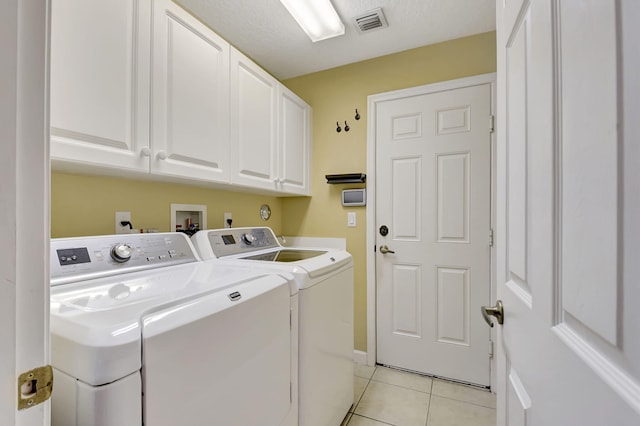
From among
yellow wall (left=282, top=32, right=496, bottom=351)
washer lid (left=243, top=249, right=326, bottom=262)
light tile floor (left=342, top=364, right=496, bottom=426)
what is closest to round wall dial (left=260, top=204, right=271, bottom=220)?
yellow wall (left=282, top=32, right=496, bottom=351)

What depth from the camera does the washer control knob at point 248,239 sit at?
1.81m

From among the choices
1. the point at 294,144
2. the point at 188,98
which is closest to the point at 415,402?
the point at 294,144

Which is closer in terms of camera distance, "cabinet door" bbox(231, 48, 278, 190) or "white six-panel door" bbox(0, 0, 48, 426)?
"white six-panel door" bbox(0, 0, 48, 426)

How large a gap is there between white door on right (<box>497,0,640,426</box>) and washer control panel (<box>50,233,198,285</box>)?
1307 mm

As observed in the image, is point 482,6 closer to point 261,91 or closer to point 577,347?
point 261,91

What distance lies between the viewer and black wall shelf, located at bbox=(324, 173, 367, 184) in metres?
2.36

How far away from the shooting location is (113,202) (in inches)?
55.0

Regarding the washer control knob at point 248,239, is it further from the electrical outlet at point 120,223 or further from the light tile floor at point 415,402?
the light tile floor at point 415,402

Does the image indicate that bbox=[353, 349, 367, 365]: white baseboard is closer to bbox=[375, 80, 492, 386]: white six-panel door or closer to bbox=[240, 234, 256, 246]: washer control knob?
bbox=[375, 80, 492, 386]: white six-panel door

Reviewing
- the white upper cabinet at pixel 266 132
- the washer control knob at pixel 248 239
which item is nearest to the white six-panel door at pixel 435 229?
the white upper cabinet at pixel 266 132

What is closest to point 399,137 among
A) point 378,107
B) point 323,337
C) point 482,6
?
point 378,107

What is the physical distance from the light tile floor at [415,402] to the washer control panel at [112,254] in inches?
56.3

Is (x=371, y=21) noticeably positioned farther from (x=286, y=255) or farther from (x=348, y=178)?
(x=286, y=255)

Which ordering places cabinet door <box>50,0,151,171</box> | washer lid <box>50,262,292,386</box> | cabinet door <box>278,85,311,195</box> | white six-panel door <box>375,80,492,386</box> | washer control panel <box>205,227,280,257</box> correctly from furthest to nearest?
1. cabinet door <box>278,85,311,195</box>
2. white six-panel door <box>375,80,492,386</box>
3. washer control panel <box>205,227,280,257</box>
4. cabinet door <box>50,0,151,171</box>
5. washer lid <box>50,262,292,386</box>
